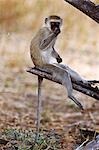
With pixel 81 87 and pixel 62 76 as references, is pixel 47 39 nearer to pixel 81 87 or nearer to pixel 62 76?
pixel 62 76

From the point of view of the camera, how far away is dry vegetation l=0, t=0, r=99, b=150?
726 cm

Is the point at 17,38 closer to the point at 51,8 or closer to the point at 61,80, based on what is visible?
the point at 51,8

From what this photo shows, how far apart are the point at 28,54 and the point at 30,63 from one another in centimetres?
40

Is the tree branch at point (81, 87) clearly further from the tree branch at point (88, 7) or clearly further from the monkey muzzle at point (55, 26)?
the tree branch at point (88, 7)

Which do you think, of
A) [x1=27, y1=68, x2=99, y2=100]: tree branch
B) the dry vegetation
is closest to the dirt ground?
the dry vegetation

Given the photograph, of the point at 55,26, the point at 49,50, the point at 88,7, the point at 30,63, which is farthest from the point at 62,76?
the point at 30,63

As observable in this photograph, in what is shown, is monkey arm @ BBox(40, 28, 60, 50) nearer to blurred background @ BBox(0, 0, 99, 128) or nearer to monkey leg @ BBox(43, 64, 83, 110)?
monkey leg @ BBox(43, 64, 83, 110)

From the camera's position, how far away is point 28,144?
5176 millimetres

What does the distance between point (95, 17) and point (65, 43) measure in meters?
5.19

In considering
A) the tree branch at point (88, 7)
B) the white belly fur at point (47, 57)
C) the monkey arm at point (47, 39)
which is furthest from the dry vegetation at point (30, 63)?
the tree branch at point (88, 7)

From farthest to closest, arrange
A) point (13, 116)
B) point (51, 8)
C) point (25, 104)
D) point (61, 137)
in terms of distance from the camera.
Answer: point (51, 8) → point (25, 104) → point (13, 116) → point (61, 137)

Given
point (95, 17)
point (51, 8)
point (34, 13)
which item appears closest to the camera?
point (95, 17)

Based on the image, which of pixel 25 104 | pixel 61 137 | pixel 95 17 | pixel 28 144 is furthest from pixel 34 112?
pixel 95 17

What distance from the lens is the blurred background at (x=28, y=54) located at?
26.2 ft
